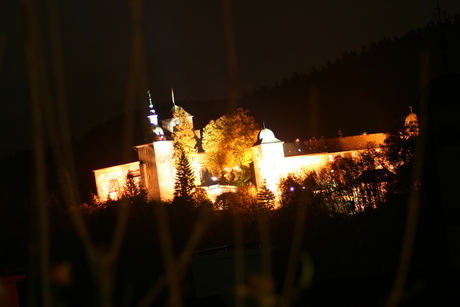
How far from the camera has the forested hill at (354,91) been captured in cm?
9638

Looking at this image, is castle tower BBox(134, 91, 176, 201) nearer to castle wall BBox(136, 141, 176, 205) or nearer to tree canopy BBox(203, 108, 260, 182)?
castle wall BBox(136, 141, 176, 205)

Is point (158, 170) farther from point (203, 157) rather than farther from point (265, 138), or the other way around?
point (265, 138)

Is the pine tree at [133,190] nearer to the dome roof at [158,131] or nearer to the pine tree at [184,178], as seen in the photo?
the pine tree at [184,178]

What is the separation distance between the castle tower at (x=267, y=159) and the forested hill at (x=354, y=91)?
36.0m

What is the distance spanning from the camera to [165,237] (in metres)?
43.6

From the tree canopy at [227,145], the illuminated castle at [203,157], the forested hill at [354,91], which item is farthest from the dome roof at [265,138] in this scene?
the forested hill at [354,91]

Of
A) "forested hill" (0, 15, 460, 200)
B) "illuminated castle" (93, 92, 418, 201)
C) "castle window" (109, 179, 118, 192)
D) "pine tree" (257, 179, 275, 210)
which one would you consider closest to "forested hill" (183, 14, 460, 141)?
"forested hill" (0, 15, 460, 200)

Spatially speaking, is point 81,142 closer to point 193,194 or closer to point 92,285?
point 193,194

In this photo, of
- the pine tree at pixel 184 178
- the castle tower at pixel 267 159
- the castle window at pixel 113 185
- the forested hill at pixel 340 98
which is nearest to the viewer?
the pine tree at pixel 184 178

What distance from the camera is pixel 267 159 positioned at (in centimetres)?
5441

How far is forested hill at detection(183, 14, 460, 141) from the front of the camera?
96.4 meters

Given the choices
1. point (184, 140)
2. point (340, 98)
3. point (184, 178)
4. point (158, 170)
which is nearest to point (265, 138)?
point (184, 140)

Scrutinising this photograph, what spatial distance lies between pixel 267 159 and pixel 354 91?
55931 millimetres

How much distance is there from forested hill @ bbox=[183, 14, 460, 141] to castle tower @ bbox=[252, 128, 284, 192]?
36.0 meters
